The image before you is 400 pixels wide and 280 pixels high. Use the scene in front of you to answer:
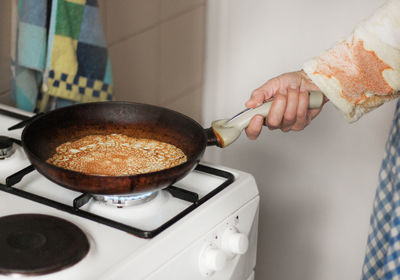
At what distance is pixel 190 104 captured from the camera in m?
1.84

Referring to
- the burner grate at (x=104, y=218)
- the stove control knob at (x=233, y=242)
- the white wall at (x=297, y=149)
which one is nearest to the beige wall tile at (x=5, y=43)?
the burner grate at (x=104, y=218)

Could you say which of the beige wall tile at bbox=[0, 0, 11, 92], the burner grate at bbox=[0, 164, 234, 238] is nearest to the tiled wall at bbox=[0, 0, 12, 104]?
the beige wall tile at bbox=[0, 0, 11, 92]

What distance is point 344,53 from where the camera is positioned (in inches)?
42.5

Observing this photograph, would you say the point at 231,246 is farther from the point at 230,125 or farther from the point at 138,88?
the point at 138,88

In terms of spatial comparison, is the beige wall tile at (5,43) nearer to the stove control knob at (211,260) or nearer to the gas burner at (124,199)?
the gas burner at (124,199)

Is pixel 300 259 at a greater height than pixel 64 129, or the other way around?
pixel 64 129

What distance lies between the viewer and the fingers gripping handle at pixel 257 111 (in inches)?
38.8

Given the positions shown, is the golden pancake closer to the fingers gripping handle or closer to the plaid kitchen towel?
the fingers gripping handle

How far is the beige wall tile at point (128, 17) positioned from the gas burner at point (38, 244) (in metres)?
0.75

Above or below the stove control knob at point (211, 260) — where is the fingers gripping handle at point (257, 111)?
above

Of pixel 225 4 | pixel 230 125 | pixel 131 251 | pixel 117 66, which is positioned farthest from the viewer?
pixel 225 4

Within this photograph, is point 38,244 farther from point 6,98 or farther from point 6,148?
point 6,98

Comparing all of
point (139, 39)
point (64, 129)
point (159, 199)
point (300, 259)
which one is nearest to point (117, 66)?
point (139, 39)

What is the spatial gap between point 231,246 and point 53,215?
0.82 ft
